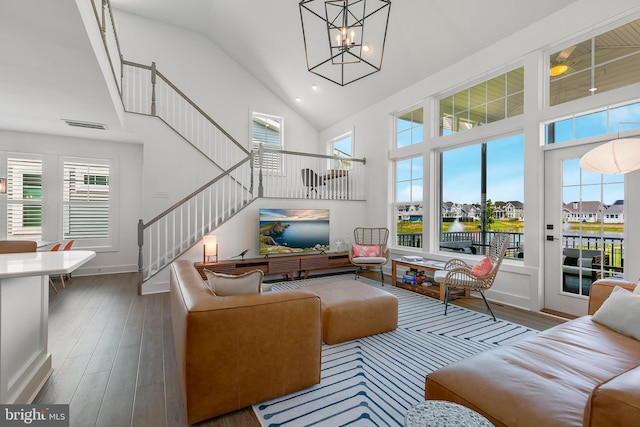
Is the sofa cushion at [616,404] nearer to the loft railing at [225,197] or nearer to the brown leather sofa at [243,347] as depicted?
the brown leather sofa at [243,347]

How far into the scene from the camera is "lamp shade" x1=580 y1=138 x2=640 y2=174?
2.61m

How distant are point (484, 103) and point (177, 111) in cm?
592

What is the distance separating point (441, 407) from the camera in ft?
3.59

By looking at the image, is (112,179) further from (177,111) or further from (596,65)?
(596,65)

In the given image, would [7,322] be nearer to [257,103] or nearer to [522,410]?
[522,410]

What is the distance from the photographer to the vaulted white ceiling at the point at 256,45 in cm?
232

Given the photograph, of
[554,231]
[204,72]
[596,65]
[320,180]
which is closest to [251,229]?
[320,180]

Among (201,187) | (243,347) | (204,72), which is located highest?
(204,72)

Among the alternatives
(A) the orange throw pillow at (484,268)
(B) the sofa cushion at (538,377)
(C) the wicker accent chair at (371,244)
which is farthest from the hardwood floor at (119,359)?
(C) the wicker accent chair at (371,244)

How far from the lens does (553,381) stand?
137 centimetres

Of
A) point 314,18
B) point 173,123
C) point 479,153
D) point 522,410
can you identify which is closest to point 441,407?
point 522,410

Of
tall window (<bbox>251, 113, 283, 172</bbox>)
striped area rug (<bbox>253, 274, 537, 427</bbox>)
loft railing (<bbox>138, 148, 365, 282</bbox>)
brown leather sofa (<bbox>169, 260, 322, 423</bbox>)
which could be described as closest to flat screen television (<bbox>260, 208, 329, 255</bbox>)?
loft railing (<bbox>138, 148, 365, 282</bbox>)

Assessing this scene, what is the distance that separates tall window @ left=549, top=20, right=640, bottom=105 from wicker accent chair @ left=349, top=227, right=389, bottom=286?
3361mm

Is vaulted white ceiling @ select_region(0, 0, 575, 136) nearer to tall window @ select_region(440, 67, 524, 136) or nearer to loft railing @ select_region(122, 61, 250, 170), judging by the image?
tall window @ select_region(440, 67, 524, 136)
